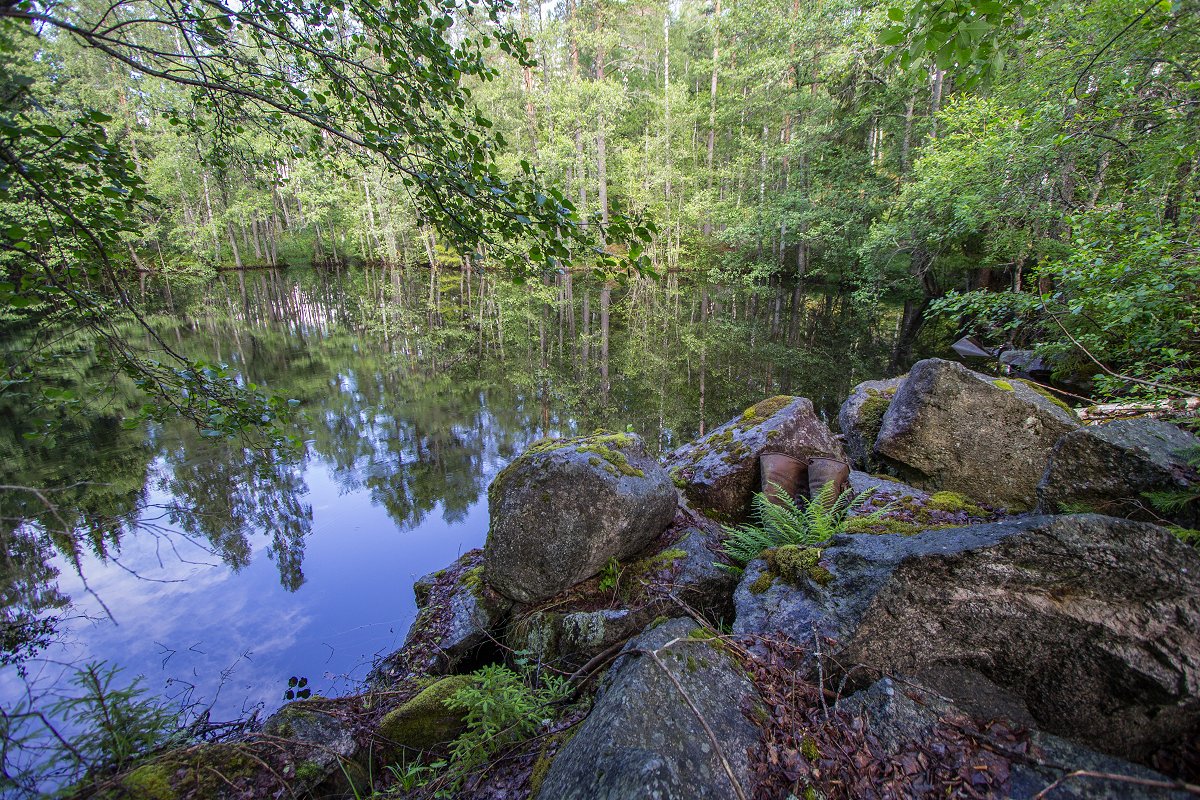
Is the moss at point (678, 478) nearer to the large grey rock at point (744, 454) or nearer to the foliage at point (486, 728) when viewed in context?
the large grey rock at point (744, 454)

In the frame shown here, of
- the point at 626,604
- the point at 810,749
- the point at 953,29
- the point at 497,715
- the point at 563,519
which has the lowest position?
the point at 626,604

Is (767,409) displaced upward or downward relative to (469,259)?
downward

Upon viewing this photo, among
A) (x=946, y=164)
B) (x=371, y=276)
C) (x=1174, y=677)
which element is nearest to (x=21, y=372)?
(x=1174, y=677)

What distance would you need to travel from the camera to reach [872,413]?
7.94m

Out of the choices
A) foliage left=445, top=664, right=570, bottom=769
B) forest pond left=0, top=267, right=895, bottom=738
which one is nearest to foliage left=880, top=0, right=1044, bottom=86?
forest pond left=0, top=267, right=895, bottom=738

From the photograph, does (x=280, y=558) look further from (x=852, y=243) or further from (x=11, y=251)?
(x=852, y=243)

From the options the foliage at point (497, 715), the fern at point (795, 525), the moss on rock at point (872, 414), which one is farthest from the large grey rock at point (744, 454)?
the foliage at point (497, 715)

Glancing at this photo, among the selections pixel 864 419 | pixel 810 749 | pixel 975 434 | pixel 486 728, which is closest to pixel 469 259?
pixel 486 728

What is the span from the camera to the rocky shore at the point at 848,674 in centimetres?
213

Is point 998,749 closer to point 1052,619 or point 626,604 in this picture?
point 1052,619

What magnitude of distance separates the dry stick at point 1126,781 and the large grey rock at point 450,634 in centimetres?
455

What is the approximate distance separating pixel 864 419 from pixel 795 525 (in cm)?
425

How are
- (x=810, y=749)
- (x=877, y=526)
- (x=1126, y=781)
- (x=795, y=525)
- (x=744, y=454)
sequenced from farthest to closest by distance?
(x=744, y=454), (x=795, y=525), (x=877, y=526), (x=810, y=749), (x=1126, y=781)

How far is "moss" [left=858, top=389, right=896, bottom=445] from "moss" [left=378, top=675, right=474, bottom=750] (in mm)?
6858
